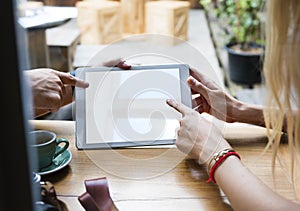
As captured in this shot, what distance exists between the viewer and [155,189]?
849 mm

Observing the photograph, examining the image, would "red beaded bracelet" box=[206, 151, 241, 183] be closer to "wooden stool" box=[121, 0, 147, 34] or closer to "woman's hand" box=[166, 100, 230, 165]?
"woman's hand" box=[166, 100, 230, 165]

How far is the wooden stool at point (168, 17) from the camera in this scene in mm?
3600

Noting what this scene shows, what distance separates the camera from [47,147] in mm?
872

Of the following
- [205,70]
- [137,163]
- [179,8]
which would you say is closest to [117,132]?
[137,163]

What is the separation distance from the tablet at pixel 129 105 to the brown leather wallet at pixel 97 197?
0.18 m

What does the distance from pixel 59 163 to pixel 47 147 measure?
6 cm

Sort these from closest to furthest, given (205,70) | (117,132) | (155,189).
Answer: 1. (155,189)
2. (117,132)
3. (205,70)

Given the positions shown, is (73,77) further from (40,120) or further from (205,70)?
(205,70)

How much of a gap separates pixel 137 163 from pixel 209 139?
0.16 metres

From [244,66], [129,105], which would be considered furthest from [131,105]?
[244,66]

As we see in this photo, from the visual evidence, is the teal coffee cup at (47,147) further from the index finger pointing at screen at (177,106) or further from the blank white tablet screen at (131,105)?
the index finger pointing at screen at (177,106)

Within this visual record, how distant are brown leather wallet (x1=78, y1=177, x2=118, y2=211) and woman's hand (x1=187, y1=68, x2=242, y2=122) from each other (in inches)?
12.8

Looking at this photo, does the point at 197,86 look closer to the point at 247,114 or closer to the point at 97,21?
the point at 247,114

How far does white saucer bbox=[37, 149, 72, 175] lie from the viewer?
0.89 meters
